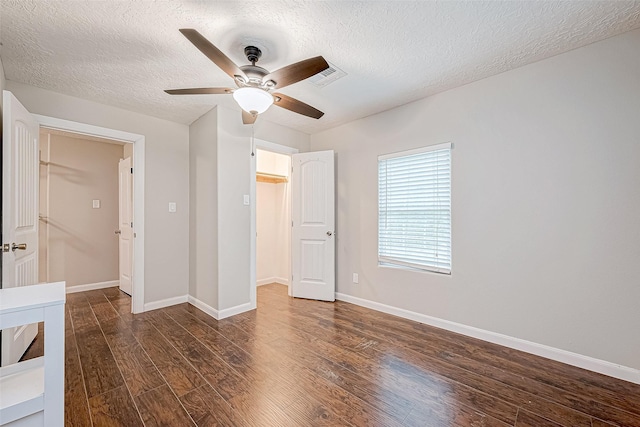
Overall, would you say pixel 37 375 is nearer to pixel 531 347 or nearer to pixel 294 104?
pixel 294 104

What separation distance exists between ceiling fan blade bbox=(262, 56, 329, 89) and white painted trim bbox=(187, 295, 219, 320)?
2.58m

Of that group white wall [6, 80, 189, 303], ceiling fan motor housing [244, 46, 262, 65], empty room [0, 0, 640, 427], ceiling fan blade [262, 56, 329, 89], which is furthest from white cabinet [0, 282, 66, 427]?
white wall [6, 80, 189, 303]

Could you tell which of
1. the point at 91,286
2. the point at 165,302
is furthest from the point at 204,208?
the point at 91,286

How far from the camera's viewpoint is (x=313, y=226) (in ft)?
13.0

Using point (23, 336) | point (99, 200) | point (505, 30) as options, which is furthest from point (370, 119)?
point (99, 200)

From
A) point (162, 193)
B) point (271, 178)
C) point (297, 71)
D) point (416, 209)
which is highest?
point (297, 71)

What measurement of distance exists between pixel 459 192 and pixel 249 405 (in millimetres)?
2601

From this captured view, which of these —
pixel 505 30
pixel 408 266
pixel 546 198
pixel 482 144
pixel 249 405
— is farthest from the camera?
pixel 408 266

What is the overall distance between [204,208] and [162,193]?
0.66 m

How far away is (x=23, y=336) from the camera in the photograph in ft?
7.63

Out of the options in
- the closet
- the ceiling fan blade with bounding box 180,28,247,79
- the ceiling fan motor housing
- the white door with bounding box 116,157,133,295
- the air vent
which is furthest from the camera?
the closet

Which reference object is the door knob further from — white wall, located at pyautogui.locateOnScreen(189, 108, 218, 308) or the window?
the window

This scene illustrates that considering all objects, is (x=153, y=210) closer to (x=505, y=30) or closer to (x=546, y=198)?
(x=505, y=30)

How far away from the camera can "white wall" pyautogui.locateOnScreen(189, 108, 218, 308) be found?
324 centimetres
